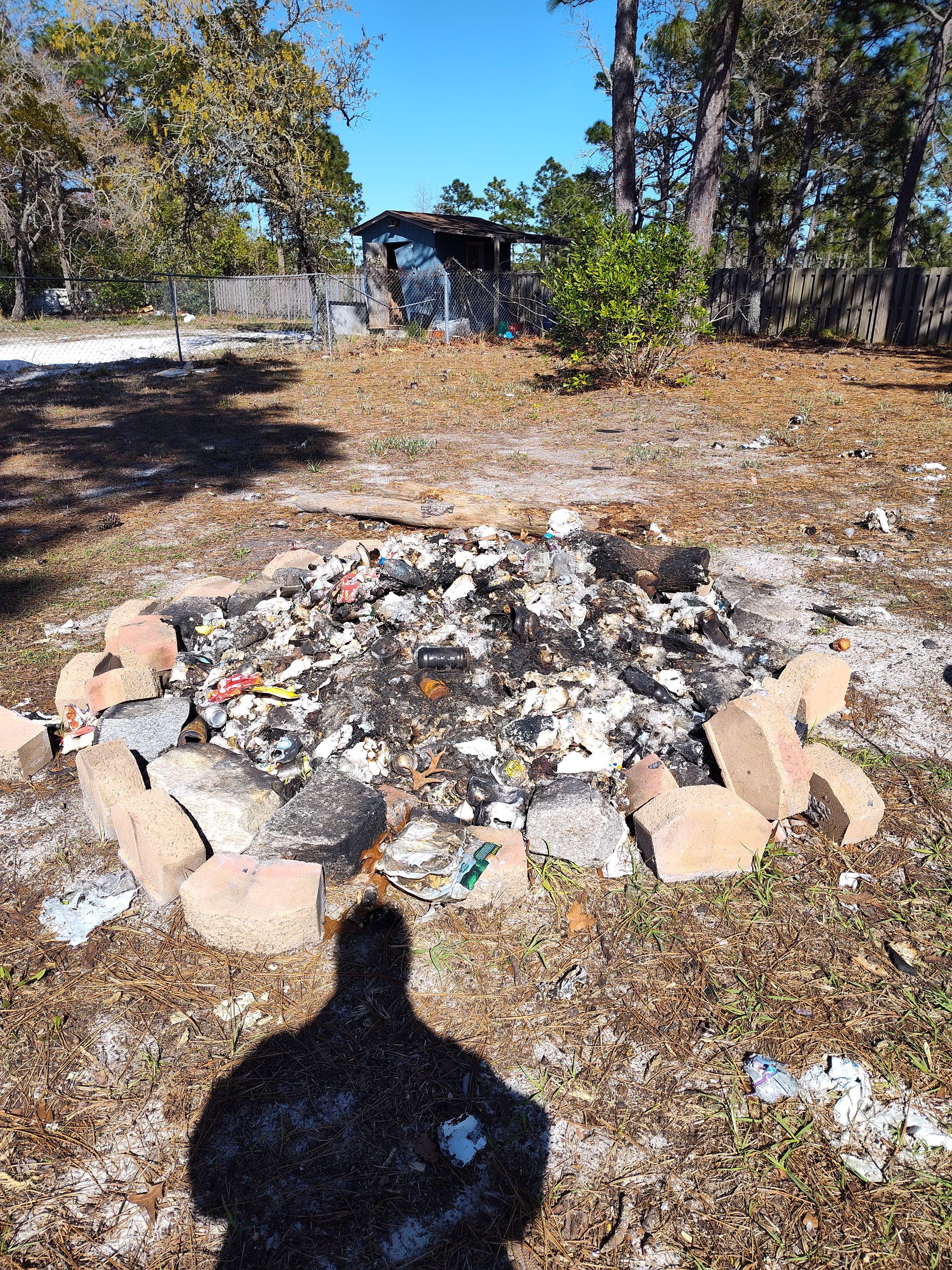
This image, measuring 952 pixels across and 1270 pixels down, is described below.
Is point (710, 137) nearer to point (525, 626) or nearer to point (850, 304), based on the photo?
point (850, 304)

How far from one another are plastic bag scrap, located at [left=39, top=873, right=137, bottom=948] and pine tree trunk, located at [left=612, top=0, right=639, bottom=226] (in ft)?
46.7

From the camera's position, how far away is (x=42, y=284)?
26391 mm

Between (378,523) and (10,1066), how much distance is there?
4.31m

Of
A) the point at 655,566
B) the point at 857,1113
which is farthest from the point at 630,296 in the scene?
the point at 857,1113

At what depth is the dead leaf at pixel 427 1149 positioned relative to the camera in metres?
1.65

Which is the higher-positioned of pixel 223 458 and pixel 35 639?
pixel 223 458

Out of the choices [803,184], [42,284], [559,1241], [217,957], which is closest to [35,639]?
[217,957]

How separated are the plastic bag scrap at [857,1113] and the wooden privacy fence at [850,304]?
1377 centimetres

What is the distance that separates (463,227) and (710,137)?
28.9 feet

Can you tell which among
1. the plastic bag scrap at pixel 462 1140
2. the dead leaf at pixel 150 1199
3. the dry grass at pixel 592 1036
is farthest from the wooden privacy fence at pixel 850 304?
the dead leaf at pixel 150 1199

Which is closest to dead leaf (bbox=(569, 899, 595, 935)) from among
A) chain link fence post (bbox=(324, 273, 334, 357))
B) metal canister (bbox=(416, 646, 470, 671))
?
metal canister (bbox=(416, 646, 470, 671))

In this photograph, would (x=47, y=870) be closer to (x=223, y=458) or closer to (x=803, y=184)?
(x=223, y=458)

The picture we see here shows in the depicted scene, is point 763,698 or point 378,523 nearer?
point 763,698

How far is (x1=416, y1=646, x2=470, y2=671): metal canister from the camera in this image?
3160 millimetres
